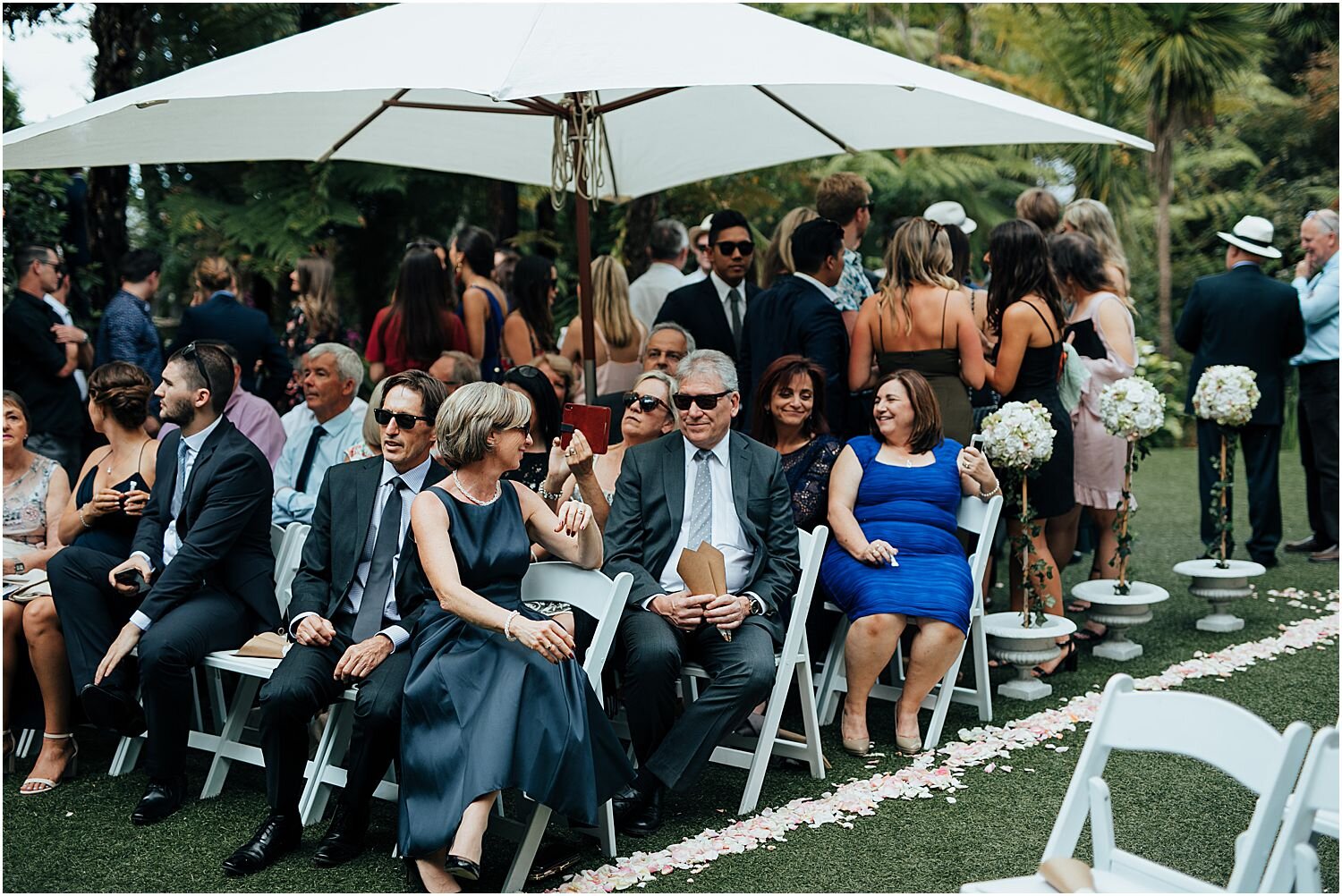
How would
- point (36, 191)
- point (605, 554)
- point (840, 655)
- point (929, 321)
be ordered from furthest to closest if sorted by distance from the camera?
point (36, 191), point (929, 321), point (840, 655), point (605, 554)

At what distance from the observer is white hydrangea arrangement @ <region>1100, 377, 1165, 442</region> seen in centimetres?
575

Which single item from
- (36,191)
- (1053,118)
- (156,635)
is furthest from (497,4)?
(36,191)

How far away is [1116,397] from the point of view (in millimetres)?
5809

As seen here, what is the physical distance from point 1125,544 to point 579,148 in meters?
3.06

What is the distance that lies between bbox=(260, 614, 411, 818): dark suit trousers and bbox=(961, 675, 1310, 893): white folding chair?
6.07 ft

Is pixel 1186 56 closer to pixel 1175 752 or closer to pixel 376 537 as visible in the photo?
pixel 376 537

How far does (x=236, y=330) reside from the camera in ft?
22.7

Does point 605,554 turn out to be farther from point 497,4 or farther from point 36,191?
point 36,191

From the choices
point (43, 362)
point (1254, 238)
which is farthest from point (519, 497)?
point (1254, 238)

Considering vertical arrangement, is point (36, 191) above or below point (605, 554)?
above

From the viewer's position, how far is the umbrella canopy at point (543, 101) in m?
3.89

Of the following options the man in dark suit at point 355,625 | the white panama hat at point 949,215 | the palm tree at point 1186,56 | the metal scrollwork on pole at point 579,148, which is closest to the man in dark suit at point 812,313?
the metal scrollwork on pole at point 579,148

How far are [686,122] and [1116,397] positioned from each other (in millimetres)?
2450

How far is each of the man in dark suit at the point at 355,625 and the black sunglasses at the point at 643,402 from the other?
91cm
